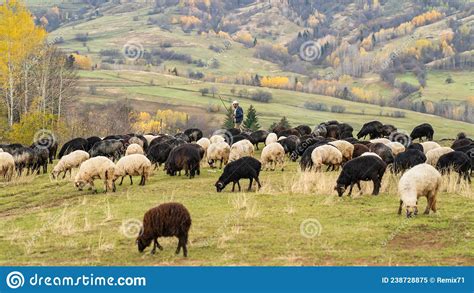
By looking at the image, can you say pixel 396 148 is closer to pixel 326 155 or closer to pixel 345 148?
pixel 345 148

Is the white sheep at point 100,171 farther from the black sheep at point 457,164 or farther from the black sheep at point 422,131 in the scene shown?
the black sheep at point 422,131

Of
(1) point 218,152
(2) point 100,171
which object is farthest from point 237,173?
(1) point 218,152

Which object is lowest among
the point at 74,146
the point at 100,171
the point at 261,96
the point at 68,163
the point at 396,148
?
the point at 68,163

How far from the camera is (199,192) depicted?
74.6 ft

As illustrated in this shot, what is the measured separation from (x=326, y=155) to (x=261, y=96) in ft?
380

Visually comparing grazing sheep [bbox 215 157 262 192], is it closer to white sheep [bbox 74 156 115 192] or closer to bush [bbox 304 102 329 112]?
white sheep [bbox 74 156 115 192]

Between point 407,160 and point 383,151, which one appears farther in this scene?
point 383,151

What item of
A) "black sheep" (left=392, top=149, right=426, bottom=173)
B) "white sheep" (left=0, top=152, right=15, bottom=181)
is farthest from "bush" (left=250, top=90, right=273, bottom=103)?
"black sheep" (left=392, top=149, right=426, bottom=173)

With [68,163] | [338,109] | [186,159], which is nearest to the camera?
[186,159]

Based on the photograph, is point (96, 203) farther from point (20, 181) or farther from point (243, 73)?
point (243, 73)

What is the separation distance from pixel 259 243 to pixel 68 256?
4382 mm

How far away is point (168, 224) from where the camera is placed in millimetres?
13523

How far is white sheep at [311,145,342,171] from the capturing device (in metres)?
26.9

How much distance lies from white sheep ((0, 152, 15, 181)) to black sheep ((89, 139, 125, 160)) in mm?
4397
